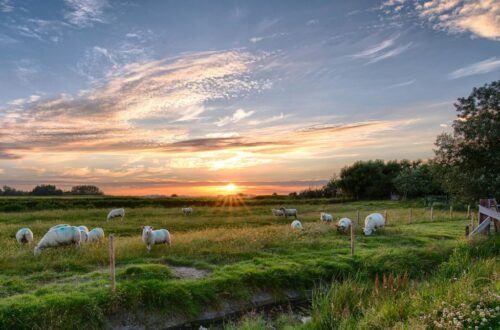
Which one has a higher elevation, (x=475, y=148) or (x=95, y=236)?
(x=475, y=148)

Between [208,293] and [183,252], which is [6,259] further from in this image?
[208,293]

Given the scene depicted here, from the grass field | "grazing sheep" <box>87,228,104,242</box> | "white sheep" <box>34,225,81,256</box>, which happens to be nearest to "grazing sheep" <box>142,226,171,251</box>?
the grass field

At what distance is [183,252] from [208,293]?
18.0 feet

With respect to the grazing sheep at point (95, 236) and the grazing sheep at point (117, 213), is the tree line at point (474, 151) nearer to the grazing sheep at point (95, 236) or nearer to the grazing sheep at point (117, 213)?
the grazing sheep at point (95, 236)

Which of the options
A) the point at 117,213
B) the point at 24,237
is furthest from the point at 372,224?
the point at 117,213

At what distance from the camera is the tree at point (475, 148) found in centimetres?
2658

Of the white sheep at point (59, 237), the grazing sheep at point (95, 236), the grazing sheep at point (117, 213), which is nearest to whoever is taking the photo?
the white sheep at point (59, 237)

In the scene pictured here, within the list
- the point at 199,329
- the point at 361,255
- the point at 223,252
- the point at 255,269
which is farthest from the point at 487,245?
the point at 199,329

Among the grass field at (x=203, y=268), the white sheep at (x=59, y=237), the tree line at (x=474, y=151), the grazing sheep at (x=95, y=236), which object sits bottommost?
the grass field at (x=203, y=268)

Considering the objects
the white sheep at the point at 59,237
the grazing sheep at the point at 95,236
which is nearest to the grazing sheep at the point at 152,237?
the white sheep at the point at 59,237

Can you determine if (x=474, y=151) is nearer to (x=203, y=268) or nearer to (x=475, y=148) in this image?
(x=475, y=148)

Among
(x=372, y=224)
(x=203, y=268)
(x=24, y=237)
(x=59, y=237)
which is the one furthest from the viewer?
(x=372, y=224)

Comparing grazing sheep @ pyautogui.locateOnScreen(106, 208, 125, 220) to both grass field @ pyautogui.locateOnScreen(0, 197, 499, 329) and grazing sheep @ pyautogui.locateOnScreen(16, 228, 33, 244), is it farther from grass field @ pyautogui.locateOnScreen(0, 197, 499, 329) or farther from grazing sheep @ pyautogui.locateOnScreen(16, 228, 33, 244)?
grass field @ pyautogui.locateOnScreen(0, 197, 499, 329)

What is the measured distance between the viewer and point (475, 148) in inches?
1097
